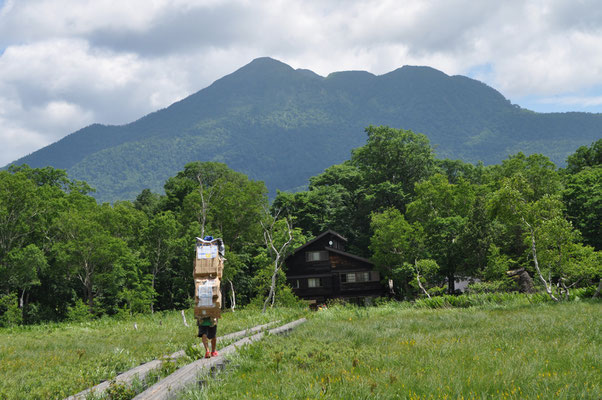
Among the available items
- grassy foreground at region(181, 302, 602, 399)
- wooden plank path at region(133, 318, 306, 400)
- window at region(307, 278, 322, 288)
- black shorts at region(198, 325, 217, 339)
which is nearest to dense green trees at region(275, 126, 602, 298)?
window at region(307, 278, 322, 288)

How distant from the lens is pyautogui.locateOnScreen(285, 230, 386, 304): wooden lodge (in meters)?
50.1

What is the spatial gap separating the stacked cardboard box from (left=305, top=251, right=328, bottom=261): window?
38.4m

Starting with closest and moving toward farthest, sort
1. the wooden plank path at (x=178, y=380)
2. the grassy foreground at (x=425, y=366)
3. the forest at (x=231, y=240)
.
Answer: the grassy foreground at (x=425, y=366), the wooden plank path at (x=178, y=380), the forest at (x=231, y=240)

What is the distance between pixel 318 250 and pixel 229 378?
136 feet

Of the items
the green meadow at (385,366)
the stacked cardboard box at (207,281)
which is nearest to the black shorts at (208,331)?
the stacked cardboard box at (207,281)

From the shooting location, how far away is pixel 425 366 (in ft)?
30.2

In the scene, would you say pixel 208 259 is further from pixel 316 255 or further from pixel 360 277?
pixel 360 277

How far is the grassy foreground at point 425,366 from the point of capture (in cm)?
742

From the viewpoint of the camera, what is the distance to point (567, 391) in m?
6.84

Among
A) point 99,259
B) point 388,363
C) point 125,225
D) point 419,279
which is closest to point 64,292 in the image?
point 99,259

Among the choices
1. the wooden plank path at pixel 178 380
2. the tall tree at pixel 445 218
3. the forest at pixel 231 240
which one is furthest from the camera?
the tall tree at pixel 445 218

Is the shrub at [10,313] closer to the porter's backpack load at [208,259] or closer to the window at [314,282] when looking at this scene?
the window at [314,282]

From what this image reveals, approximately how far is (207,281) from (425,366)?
6132 mm

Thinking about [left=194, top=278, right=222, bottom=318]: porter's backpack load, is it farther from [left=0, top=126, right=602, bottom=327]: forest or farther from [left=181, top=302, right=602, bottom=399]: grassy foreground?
[left=0, top=126, right=602, bottom=327]: forest
